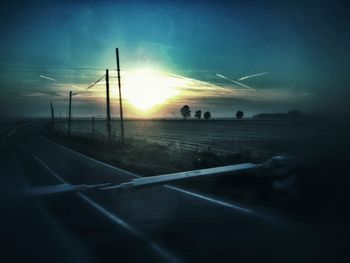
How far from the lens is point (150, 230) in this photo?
671 centimetres

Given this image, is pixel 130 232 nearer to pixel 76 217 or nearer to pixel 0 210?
pixel 76 217

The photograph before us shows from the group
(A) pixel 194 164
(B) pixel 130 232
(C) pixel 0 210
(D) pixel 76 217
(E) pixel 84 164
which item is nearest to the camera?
(B) pixel 130 232

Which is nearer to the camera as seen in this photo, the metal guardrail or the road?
the road

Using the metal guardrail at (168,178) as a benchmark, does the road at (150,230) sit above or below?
below

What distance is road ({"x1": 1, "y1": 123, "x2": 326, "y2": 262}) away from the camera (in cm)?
546

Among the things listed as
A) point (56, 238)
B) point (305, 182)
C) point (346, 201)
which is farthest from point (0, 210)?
point (346, 201)

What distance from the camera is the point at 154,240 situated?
20.1 ft

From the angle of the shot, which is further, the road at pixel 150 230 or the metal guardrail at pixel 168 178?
the metal guardrail at pixel 168 178

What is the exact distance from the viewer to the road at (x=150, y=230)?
546 centimetres

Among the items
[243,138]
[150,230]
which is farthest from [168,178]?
[243,138]

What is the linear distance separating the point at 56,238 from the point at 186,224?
6.90ft

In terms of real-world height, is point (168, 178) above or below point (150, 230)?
above

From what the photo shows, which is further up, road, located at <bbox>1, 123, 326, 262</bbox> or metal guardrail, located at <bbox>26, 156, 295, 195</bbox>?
metal guardrail, located at <bbox>26, 156, 295, 195</bbox>

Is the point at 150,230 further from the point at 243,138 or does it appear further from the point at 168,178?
the point at 243,138
